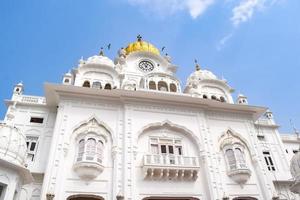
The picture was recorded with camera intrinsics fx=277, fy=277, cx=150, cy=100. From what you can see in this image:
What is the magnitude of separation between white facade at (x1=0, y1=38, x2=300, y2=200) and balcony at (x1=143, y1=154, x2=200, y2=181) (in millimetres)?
58

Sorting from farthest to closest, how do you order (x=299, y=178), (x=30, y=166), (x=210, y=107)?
(x=210, y=107) → (x=30, y=166) → (x=299, y=178)

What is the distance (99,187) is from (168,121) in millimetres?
6139

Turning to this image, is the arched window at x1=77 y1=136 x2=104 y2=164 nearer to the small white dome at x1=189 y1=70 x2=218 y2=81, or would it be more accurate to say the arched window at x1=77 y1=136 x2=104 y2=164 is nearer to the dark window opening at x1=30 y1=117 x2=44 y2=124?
the dark window opening at x1=30 y1=117 x2=44 y2=124

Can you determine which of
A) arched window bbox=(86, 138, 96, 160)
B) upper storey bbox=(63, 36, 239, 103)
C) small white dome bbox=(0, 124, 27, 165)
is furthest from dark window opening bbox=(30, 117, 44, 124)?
small white dome bbox=(0, 124, 27, 165)

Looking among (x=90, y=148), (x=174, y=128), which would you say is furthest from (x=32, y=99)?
(x=174, y=128)

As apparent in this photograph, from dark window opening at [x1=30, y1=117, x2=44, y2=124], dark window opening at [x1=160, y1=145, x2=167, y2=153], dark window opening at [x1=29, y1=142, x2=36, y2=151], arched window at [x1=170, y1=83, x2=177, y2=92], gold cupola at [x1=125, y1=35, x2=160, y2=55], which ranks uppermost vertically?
gold cupola at [x1=125, y1=35, x2=160, y2=55]

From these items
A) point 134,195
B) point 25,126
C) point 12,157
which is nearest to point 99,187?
point 134,195

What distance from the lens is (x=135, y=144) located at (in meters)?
16.6

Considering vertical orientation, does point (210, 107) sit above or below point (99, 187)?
above

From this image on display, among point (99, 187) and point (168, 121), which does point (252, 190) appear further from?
point (99, 187)

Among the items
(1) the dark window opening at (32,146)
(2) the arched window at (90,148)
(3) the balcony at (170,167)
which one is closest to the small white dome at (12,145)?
(2) the arched window at (90,148)

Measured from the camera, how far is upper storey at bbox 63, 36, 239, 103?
68.1ft

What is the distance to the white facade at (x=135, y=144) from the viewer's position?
1505 cm

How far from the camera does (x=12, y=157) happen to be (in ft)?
36.0
